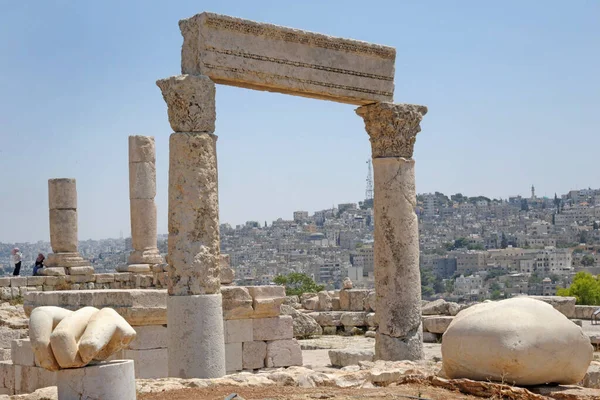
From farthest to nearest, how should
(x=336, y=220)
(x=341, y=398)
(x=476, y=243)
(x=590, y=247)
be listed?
(x=336, y=220) → (x=476, y=243) → (x=590, y=247) → (x=341, y=398)

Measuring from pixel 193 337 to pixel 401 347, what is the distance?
3558 millimetres

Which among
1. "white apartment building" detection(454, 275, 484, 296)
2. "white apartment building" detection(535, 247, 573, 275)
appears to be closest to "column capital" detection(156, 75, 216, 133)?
"white apartment building" detection(454, 275, 484, 296)

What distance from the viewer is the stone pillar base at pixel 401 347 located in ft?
46.7

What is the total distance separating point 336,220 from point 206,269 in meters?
114

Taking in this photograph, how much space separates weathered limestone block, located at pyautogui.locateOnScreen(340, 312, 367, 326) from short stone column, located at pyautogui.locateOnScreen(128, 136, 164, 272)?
6.30 metres

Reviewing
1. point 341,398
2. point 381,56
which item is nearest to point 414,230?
point 381,56

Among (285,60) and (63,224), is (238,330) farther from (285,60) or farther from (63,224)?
(63,224)

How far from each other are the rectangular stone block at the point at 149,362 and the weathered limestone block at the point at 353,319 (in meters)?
8.03

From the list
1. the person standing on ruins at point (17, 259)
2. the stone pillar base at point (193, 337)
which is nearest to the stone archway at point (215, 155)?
the stone pillar base at point (193, 337)

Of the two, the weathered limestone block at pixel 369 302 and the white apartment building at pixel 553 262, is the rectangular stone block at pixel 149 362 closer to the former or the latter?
the weathered limestone block at pixel 369 302

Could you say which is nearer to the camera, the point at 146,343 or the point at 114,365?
the point at 114,365

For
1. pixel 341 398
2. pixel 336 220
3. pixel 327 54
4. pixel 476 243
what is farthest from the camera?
pixel 336 220

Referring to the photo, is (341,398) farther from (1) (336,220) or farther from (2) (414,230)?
(1) (336,220)

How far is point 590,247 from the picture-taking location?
93812 mm
